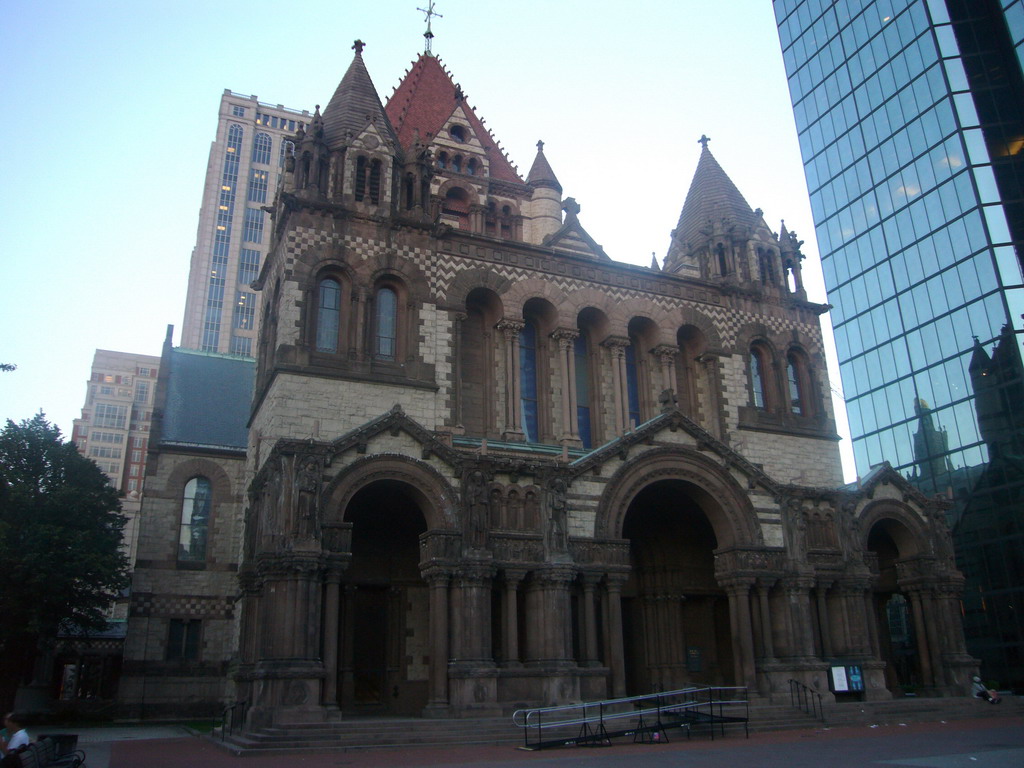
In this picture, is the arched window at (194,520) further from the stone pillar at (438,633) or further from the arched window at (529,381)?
the stone pillar at (438,633)

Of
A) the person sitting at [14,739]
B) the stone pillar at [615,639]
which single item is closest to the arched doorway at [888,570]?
the stone pillar at [615,639]

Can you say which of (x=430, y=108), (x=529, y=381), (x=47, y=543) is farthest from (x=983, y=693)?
(x=430, y=108)

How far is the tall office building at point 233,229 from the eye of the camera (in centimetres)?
10488

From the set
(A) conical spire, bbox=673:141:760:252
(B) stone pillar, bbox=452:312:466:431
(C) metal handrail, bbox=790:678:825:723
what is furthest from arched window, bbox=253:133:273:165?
(C) metal handrail, bbox=790:678:825:723

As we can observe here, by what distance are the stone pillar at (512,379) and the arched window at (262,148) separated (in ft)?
310

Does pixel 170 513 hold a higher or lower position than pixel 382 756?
higher

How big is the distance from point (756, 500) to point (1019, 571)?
20.7 metres

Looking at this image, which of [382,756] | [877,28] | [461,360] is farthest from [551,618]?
[877,28]

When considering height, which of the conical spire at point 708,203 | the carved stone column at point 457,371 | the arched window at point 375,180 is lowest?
the carved stone column at point 457,371

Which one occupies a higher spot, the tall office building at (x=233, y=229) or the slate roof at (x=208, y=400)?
the tall office building at (x=233, y=229)

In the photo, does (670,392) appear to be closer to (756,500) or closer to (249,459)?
(756,500)

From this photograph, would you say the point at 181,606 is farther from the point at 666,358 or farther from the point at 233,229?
the point at 233,229

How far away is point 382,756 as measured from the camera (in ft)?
55.6

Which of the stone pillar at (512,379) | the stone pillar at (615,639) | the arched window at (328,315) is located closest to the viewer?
the stone pillar at (615,639)
